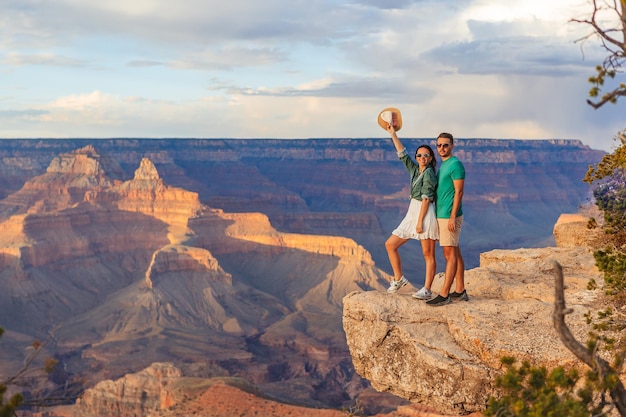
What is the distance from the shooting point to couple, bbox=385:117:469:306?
15.8 meters

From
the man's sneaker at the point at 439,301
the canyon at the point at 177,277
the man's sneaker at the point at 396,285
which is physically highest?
the man's sneaker at the point at 396,285

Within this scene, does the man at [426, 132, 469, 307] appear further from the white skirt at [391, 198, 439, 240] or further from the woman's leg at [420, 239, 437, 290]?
the woman's leg at [420, 239, 437, 290]

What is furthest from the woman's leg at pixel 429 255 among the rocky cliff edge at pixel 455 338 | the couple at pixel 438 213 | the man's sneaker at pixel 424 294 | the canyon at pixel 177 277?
the canyon at pixel 177 277

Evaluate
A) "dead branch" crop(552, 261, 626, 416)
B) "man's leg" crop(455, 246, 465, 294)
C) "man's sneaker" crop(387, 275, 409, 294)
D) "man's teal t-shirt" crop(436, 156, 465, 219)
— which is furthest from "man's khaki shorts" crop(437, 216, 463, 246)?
"dead branch" crop(552, 261, 626, 416)

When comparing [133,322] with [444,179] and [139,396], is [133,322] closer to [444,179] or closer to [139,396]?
[139,396]

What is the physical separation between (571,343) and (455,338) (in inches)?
189

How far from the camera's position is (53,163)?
145 m

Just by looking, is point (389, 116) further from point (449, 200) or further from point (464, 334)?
point (464, 334)

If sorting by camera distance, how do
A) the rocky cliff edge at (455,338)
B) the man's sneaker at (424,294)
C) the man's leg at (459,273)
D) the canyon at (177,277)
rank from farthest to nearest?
the canyon at (177,277) → the man's sneaker at (424,294) → the man's leg at (459,273) → the rocky cliff edge at (455,338)

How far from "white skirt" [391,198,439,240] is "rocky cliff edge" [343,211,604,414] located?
137 cm

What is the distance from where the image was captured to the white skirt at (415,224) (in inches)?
634

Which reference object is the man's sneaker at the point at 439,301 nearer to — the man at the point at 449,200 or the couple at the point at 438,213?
the couple at the point at 438,213

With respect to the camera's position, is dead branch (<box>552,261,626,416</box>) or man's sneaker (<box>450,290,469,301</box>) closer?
dead branch (<box>552,261,626,416</box>)

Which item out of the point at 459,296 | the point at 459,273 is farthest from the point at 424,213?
the point at 459,296
